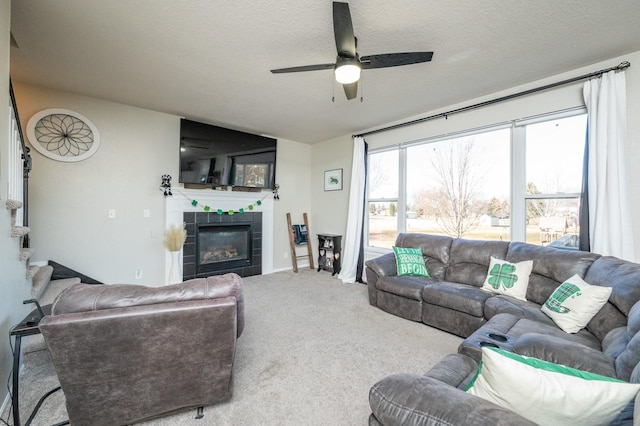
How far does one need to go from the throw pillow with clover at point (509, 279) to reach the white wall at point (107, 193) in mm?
4328

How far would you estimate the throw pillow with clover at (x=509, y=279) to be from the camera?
2578 millimetres

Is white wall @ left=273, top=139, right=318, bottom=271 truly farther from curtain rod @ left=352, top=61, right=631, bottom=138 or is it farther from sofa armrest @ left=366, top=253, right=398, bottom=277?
sofa armrest @ left=366, top=253, right=398, bottom=277

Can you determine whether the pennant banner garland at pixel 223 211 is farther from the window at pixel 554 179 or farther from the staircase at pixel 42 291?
the window at pixel 554 179

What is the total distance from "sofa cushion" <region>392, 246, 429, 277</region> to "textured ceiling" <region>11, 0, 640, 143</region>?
197cm

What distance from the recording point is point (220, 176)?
171 inches

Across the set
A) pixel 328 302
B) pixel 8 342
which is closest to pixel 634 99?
pixel 328 302

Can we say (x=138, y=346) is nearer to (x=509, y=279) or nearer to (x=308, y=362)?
(x=308, y=362)

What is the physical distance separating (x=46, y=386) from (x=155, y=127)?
10.8 ft

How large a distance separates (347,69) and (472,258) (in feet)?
8.40

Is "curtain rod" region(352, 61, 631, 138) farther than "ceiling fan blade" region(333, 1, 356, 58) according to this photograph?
Yes

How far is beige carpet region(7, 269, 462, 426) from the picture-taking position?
1629 millimetres

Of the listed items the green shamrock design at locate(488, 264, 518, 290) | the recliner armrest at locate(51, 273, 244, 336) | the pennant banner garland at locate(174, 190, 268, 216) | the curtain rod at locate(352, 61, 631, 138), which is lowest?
the green shamrock design at locate(488, 264, 518, 290)

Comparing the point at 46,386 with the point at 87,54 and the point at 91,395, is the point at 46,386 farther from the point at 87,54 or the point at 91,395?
the point at 87,54

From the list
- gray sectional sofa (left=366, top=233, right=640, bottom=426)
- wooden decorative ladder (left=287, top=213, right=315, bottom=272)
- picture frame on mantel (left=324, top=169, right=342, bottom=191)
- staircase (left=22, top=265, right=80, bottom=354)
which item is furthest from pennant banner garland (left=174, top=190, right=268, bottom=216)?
gray sectional sofa (left=366, top=233, right=640, bottom=426)
